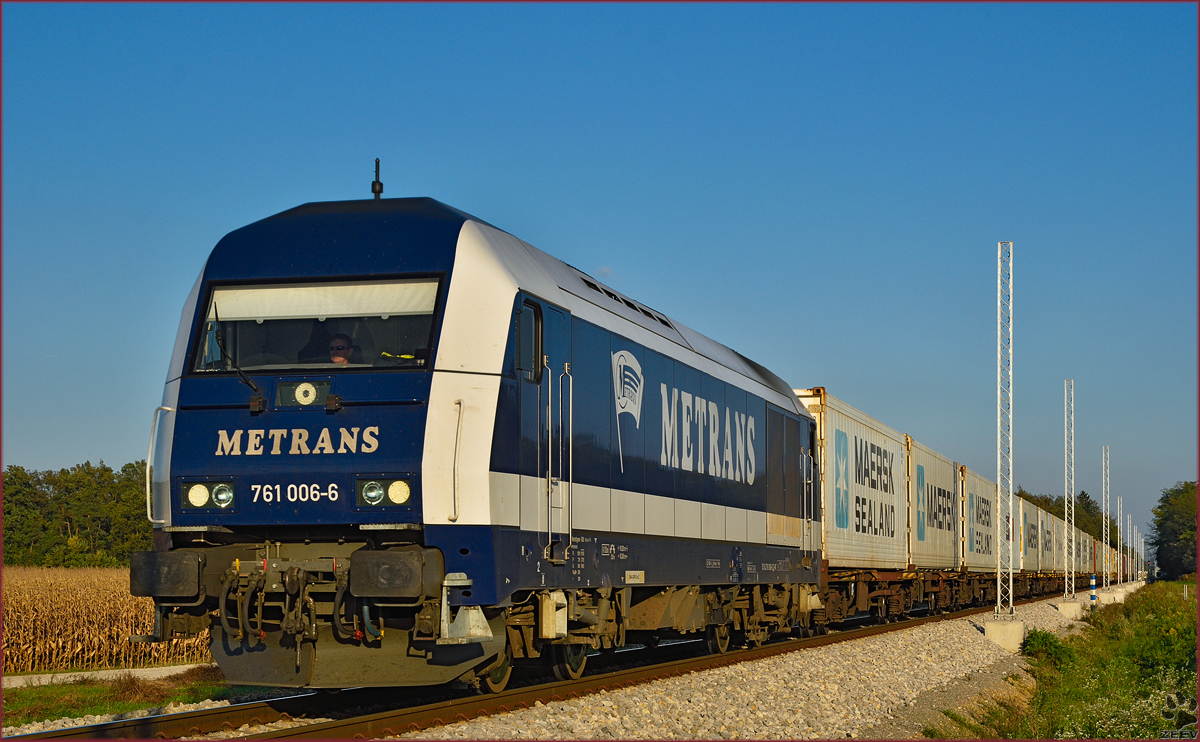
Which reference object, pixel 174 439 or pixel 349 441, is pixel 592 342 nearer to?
pixel 349 441

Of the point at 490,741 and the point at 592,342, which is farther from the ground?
the point at 592,342

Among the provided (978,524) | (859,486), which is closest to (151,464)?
(859,486)

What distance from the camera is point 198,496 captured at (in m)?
9.09

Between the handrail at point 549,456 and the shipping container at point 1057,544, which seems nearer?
the handrail at point 549,456

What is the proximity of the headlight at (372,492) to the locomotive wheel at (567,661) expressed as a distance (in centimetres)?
394

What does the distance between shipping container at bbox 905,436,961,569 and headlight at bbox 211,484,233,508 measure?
2128cm

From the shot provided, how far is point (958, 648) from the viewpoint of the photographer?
19.6 metres

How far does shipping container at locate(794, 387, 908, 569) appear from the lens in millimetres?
21500

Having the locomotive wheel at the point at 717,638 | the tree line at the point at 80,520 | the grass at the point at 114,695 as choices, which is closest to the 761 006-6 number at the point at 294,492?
the grass at the point at 114,695

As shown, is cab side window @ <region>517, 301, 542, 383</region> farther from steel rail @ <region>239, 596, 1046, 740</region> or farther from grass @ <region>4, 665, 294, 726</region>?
grass @ <region>4, 665, 294, 726</region>

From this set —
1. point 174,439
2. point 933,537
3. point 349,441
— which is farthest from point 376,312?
point 933,537

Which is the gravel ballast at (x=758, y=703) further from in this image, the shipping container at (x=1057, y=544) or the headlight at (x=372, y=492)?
the shipping container at (x=1057, y=544)

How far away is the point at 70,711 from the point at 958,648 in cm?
1385

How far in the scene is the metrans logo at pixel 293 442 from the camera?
348 inches
